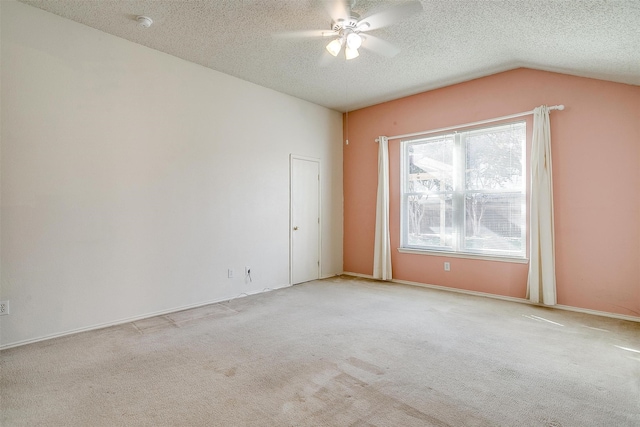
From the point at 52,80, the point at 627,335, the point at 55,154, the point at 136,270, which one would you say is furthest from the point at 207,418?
the point at 627,335

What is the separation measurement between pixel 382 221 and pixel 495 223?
1.71 metres

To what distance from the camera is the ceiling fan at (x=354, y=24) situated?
2.47m

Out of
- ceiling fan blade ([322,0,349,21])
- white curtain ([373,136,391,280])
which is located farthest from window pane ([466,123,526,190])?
ceiling fan blade ([322,0,349,21])

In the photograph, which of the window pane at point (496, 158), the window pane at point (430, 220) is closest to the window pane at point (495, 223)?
the window pane at point (496, 158)

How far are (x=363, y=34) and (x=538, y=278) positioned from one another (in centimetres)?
351

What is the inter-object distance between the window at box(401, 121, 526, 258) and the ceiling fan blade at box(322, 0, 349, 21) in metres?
2.83

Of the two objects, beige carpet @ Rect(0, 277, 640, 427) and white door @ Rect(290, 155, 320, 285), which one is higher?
white door @ Rect(290, 155, 320, 285)

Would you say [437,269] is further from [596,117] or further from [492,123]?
[596,117]

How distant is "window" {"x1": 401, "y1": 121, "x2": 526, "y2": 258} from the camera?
437cm

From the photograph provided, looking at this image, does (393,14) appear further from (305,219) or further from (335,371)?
(305,219)

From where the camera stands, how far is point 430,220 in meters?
5.21

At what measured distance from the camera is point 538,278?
4.03 m

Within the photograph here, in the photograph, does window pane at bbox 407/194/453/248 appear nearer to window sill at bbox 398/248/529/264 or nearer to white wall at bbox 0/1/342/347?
window sill at bbox 398/248/529/264

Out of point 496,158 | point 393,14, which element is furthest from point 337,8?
point 496,158
